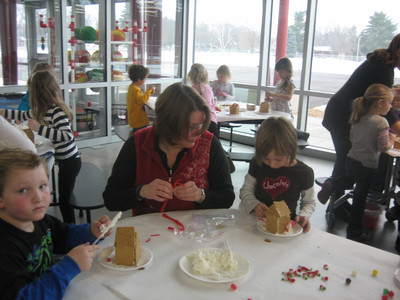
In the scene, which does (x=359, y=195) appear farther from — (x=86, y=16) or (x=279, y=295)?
(x=86, y=16)

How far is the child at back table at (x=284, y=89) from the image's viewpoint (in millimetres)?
5113

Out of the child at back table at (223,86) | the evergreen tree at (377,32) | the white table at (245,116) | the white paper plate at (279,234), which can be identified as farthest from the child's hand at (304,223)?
the evergreen tree at (377,32)

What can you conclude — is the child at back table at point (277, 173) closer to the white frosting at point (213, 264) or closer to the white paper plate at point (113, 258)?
the white frosting at point (213, 264)

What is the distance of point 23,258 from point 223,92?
500 cm

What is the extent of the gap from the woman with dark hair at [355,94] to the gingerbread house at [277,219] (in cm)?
192

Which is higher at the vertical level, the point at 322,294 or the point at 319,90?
the point at 319,90

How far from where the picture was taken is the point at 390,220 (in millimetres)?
3646

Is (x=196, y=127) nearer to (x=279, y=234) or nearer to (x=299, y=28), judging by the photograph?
(x=279, y=234)

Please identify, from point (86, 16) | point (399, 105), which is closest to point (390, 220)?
point (399, 105)

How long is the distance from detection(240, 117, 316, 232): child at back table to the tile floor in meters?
1.69

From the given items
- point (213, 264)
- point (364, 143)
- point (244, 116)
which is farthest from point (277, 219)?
point (244, 116)

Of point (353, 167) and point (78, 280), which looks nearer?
point (78, 280)

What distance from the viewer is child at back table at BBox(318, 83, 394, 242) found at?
3.06m

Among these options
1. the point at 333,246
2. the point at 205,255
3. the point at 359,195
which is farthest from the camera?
the point at 359,195
